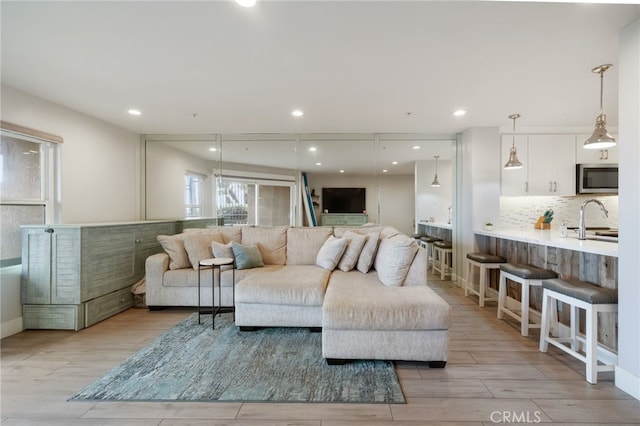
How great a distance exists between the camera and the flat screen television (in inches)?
328

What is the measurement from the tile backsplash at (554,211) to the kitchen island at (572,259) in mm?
1058

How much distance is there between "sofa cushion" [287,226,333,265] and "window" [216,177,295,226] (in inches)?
46.8

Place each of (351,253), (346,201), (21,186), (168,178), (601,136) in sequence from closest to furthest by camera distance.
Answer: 1. (601,136)
2. (21,186)
3. (351,253)
4. (168,178)
5. (346,201)

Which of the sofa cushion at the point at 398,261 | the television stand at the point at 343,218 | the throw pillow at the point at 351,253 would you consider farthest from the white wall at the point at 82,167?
the television stand at the point at 343,218

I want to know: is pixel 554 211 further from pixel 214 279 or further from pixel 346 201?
pixel 214 279

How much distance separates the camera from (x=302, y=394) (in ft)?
6.38

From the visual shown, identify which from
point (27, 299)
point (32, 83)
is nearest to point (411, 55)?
point (32, 83)

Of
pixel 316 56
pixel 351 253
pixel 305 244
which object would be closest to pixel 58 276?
pixel 305 244

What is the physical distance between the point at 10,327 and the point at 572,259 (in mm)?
5429

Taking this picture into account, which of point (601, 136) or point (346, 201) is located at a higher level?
point (601, 136)

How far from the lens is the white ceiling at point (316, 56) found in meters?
1.84

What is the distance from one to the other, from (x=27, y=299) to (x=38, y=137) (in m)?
1.70

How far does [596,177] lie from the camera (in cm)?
446

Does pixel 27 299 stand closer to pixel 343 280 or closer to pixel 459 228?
pixel 343 280
